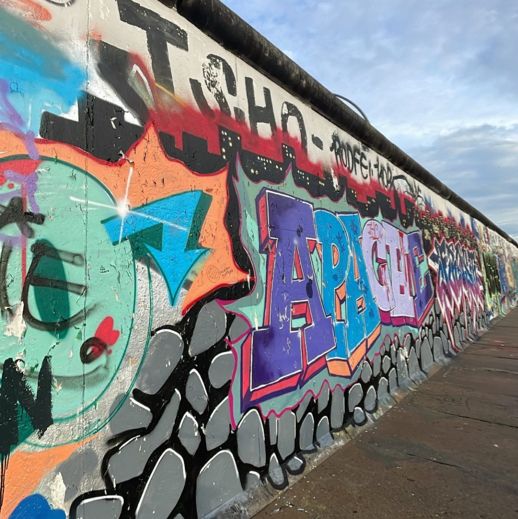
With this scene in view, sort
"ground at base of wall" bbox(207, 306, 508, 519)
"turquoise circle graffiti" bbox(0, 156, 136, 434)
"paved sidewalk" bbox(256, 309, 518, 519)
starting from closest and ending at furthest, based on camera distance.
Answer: "turquoise circle graffiti" bbox(0, 156, 136, 434), "ground at base of wall" bbox(207, 306, 508, 519), "paved sidewalk" bbox(256, 309, 518, 519)

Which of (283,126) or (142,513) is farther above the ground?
(283,126)

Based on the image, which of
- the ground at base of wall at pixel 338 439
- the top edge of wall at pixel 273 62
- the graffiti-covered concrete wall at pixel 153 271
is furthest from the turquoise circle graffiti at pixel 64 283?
the top edge of wall at pixel 273 62

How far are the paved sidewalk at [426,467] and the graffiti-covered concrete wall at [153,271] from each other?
334 mm

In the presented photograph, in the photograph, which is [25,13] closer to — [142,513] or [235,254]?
[235,254]

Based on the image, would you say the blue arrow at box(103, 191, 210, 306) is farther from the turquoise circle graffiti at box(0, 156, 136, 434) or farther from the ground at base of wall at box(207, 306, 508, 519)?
the ground at base of wall at box(207, 306, 508, 519)

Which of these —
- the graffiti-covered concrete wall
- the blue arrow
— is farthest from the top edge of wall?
the blue arrow

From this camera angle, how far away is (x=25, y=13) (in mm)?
1767

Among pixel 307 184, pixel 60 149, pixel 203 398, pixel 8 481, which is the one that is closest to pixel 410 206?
pixel 307 184

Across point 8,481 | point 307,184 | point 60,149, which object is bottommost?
point 8,481

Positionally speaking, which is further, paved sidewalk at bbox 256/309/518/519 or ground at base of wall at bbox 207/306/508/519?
paved sidewalk at bbox 256/309/518/519

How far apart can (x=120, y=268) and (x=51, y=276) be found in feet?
1.19

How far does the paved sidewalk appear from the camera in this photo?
2797 mm

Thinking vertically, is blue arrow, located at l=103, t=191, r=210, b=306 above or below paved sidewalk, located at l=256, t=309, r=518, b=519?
above

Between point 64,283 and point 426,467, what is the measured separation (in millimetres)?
3368
